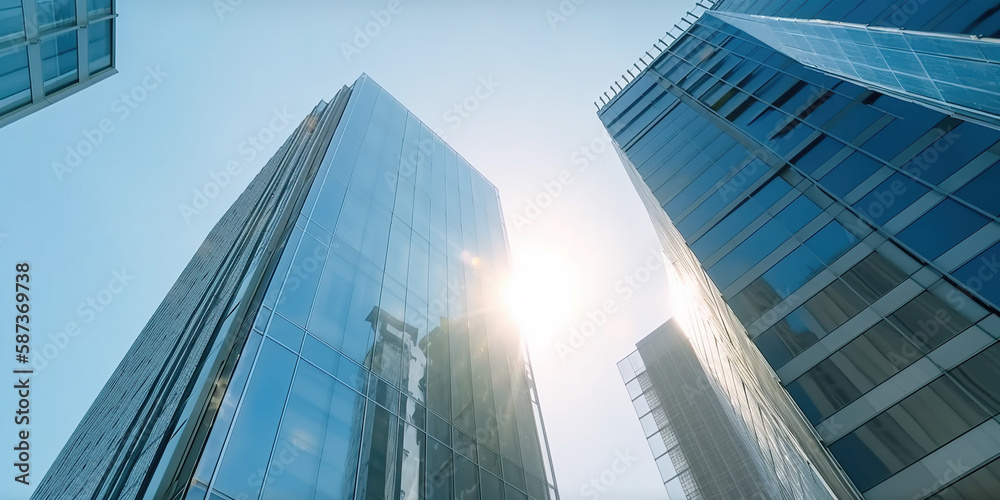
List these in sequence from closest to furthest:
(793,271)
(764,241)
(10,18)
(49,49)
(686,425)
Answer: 1. (10,18)
2. (49,49)
3. (793,271)
4. (764,241)
5. (686,425)

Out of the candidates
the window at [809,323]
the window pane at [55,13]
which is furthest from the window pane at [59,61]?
the window at [809,323]

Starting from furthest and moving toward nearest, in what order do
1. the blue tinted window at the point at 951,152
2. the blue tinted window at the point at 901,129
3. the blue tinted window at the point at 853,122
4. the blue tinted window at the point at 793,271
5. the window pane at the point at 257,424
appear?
the blue tinted window at the point at 853,122 < the blue tinted window at the point at 793,271 < the blue tinted window at the point at 901,129 < the blue tinted window at the point at 951,152 < the window pane at the point at 257,424

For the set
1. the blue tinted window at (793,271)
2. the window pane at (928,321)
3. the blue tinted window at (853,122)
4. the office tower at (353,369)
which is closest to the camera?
the office tower at (353,369)

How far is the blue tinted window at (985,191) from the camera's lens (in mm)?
11758

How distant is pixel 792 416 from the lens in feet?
48.3

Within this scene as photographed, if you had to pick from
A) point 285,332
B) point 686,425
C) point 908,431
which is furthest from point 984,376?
point 686,425

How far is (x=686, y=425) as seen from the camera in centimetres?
5775

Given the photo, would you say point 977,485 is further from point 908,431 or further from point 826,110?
point 826,110

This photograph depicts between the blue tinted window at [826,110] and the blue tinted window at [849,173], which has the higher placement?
the blue tinted window at [826,110]

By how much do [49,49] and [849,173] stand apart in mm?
24552

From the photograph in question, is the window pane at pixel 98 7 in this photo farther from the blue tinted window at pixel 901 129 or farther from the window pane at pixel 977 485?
the window pane at pixel 977 485

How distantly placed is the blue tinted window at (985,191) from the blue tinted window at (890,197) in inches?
37.2

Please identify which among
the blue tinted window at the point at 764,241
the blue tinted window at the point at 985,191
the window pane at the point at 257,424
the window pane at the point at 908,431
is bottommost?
the window pane at the point at 908,431

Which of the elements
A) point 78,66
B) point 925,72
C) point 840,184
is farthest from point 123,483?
point 925,72
